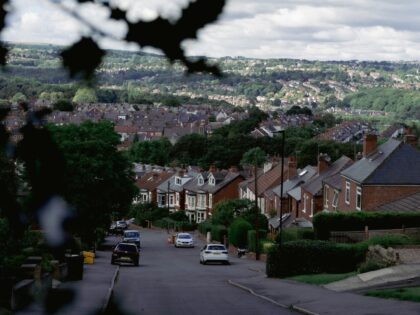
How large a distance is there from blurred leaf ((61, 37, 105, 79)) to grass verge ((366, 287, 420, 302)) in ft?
62.6

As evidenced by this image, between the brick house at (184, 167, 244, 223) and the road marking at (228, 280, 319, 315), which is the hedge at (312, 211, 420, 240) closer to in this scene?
the road marking at (228, 280, 319, 315)

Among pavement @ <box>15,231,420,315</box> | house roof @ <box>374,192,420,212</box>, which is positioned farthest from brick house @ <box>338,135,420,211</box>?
pavement @ <box>15,231,420,315</box>

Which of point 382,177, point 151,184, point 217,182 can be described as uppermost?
point 151,184

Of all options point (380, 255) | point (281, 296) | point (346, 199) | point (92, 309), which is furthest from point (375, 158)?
point (92, 309)

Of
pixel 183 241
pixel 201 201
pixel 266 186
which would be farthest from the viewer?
pixel 201 201

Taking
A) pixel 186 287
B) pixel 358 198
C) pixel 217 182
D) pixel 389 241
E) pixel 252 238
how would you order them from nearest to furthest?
pixel 186 287 → pixel 389 241 → pixel 358 198 → pixel 252 238 → pixel 217 182

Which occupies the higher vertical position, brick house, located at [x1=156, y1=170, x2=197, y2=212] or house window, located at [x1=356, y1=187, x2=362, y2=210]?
brick house, located at [x1=156, y1=170, x2=197, y2=212]

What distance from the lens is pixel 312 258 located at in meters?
34.6

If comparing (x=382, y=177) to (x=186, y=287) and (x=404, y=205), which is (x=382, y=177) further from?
(x=186, y=287)

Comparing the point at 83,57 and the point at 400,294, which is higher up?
the point at 83,57

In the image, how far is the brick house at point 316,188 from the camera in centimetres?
5484

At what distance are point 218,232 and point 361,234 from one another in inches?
960

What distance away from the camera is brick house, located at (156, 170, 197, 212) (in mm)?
98938

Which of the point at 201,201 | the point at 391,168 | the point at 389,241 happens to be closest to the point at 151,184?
the point at 201,201
